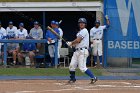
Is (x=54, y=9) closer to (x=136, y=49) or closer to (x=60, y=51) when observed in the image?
(x=60, y=51)

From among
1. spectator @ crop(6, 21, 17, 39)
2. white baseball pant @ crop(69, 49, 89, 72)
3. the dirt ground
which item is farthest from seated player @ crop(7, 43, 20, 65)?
white baseball pant @ crop(69, 49, 89, 72)

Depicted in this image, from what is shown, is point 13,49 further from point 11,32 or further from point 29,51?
point 11,32

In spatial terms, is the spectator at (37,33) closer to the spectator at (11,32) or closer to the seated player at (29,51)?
the seated player at (29,51)

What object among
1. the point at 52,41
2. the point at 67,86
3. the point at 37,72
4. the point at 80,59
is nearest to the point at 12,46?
the point at 52,41

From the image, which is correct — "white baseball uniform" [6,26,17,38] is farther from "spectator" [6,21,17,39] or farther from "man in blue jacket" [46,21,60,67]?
"man in blue jacket" [46,21,60,67]

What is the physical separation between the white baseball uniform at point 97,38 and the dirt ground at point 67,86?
4106 millimetres

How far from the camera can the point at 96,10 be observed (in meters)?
18.2

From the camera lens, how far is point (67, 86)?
38.8 feet

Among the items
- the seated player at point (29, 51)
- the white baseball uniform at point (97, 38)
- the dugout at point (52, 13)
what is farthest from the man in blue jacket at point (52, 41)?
the dugout at point (52, 13)

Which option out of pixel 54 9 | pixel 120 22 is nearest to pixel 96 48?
pixel 120 22

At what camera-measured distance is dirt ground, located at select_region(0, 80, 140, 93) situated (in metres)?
10.9

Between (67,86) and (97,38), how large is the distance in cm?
581

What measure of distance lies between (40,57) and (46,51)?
0.58m

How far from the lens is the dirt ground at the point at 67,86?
10.9 meters
